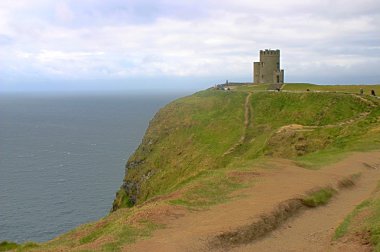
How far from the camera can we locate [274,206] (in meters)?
23.5

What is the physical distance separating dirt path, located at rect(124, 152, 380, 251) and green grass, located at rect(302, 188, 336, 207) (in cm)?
45

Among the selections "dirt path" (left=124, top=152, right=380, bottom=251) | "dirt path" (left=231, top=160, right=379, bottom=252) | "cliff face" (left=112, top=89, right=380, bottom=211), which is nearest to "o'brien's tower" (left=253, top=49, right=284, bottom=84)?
"cliff face" (left=112, top=89, right=380, bottom=211)

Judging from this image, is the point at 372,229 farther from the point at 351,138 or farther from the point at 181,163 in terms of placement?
the point at 181,163

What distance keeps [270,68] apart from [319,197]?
261 ft

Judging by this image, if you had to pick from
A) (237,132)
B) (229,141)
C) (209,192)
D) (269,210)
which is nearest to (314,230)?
(269,210)

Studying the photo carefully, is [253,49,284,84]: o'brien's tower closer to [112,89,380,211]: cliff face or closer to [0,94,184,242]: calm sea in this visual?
[112,89,380,211]: cliff face

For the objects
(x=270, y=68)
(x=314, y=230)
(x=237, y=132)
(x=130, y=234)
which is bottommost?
(x=314, y=230)

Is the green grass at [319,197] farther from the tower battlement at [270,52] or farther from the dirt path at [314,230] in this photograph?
the tower battlement at [270,52]

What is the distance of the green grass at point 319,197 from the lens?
25.5m

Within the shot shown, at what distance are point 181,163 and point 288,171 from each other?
31.1 meters

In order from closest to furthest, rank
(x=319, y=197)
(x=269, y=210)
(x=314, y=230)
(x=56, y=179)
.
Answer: (x=314, y=230) < (x=269, y=210) < (x=319, y=197) < (x=56, y=179)

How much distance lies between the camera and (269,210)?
75.0ft

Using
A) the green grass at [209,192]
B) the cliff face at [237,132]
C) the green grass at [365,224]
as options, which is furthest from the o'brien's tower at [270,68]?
the green grass at [365,224]

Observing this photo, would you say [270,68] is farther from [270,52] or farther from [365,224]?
[365,224]
